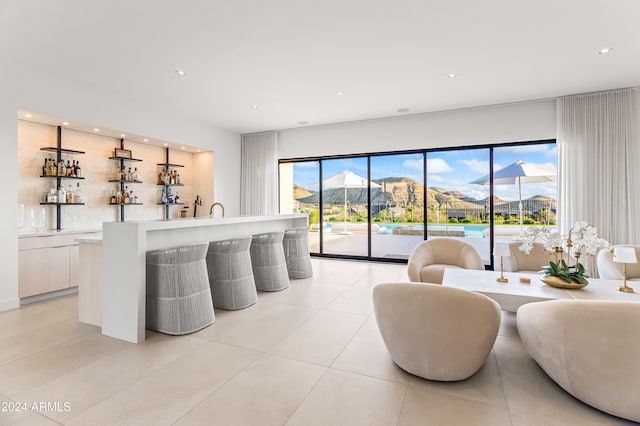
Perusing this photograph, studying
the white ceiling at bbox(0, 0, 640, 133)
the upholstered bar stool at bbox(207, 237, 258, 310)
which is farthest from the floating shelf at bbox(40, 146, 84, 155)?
the upholstered bar stool at bbox(207, 237, 258, 310)

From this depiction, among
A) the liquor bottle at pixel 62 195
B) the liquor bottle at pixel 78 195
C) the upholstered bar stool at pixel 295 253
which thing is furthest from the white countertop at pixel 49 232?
the upholstered bar stool at pixel 295 253

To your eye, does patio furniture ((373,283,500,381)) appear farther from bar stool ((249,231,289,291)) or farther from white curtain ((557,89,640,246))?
white curtain ((557,89,640,246))

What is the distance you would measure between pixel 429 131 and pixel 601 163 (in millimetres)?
2827

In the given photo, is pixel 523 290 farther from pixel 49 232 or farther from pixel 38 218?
pixel 38 218

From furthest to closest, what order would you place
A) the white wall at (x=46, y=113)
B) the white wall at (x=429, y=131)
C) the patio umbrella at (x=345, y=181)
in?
the patio umbrella at (x=345, y=181), the white wall at (x=429, y=131), the white wall at (x=46, y=113)

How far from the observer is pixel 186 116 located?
253 inches

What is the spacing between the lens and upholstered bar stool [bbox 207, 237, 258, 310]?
152 inches

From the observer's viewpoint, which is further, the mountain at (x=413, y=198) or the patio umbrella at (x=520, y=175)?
the mountain at (x=413, y=198)

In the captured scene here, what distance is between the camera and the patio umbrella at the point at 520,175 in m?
5.73

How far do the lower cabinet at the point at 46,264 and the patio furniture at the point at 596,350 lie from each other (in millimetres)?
5539

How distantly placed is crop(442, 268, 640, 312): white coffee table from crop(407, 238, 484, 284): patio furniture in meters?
0.70

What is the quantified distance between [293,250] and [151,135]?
11.1 feet

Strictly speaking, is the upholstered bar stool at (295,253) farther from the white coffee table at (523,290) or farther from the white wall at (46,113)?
the white wall at (46,113)

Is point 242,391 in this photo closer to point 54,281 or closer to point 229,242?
point 229,242
